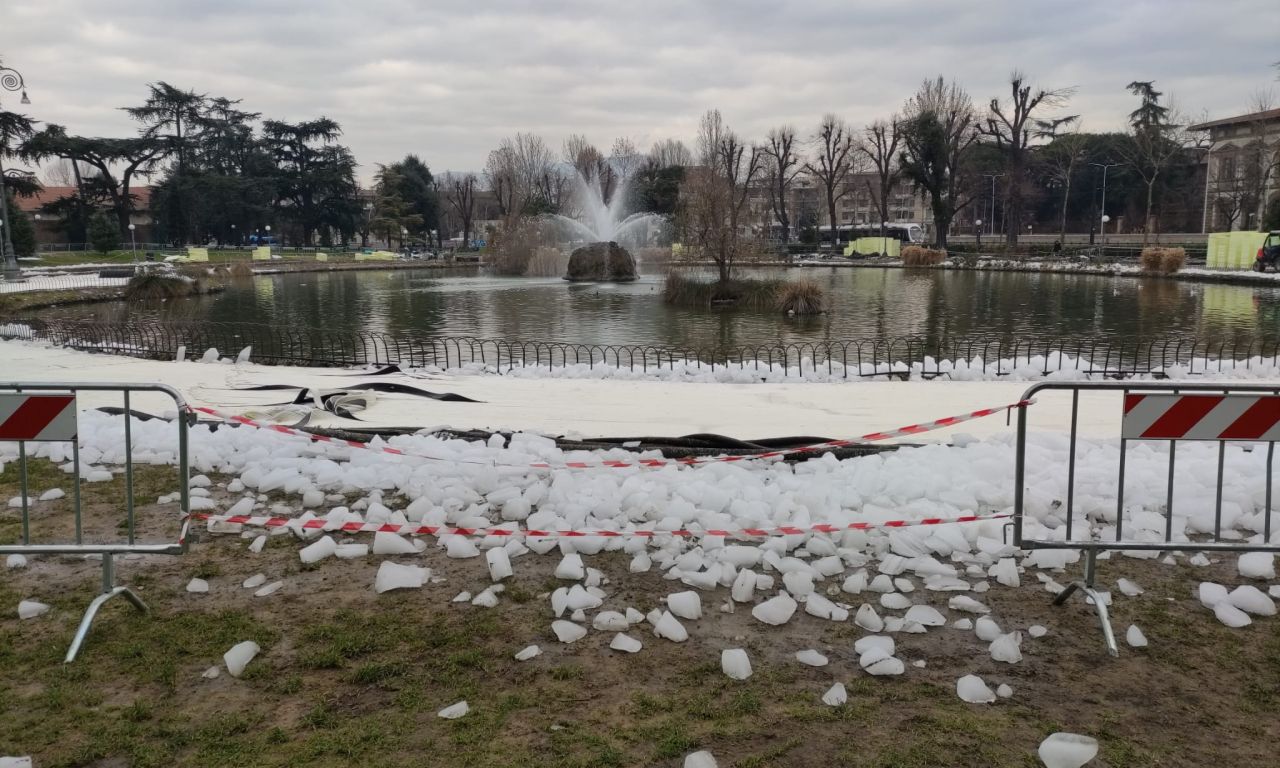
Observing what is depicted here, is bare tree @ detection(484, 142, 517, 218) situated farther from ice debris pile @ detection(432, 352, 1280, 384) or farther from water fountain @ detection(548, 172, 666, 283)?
ice debris pile @ detection(432, 352, 1280, 384)

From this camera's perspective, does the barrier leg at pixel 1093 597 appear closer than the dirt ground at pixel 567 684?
No

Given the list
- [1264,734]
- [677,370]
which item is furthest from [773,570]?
[677,370]

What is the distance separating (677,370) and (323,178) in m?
76.4

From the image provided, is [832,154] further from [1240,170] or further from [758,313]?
[758,313]

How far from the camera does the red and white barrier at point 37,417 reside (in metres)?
4.51

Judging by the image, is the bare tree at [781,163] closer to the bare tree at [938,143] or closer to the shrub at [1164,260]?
the bare tree at [938,143]

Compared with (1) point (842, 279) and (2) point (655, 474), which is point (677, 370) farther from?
(1) point (842, 279)

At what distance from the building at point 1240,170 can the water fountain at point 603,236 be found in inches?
1504

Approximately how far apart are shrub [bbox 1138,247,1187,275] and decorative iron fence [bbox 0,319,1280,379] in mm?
26026

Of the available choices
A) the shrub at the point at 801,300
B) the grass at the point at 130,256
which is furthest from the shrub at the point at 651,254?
the grass at the point at 130,256

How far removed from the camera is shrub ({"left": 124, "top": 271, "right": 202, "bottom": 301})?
110 feet

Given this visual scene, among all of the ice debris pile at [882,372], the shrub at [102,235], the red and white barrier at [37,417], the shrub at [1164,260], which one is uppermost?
the shrub at [102,235]

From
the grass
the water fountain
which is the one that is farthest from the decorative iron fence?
the grass

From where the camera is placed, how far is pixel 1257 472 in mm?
6129
